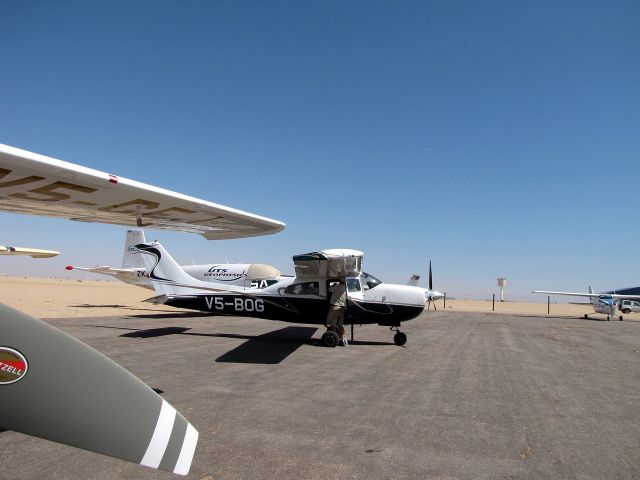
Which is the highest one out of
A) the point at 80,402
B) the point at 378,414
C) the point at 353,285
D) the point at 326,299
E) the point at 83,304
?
the point at 353,285

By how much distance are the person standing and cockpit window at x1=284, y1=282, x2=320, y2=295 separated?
26.8 inches

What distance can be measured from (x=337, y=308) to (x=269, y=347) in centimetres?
236

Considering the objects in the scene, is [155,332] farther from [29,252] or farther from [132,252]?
[132,252]

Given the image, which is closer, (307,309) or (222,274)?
(307,309)

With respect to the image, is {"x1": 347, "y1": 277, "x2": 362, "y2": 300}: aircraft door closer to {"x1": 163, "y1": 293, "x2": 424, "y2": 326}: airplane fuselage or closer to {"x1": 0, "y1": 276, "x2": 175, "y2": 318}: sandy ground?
{"x1": 163, "y1": 293, "x2": 424, "y2": 326}: airplane fuselage

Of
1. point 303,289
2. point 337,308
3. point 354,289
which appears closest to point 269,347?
point 303,289

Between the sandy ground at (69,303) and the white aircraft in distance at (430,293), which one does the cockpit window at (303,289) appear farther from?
the sandy ground at (69,303)

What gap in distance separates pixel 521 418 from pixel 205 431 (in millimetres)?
4363

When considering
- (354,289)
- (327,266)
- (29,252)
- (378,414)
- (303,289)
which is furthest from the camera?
(303,289)

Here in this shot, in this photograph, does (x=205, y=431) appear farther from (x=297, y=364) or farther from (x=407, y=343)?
(x=407, y=343)

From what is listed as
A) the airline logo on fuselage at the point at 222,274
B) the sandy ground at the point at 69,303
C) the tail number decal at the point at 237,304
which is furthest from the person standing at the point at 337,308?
the airline logo on fuselage at the point at 222,274

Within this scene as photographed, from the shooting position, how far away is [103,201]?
4.63 meters

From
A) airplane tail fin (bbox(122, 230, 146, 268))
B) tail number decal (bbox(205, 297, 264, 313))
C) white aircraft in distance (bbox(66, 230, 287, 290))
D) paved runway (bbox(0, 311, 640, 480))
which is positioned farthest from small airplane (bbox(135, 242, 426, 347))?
airplane tail fin (bbox(122, 230, 146, 268))

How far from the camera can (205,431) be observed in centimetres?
476
